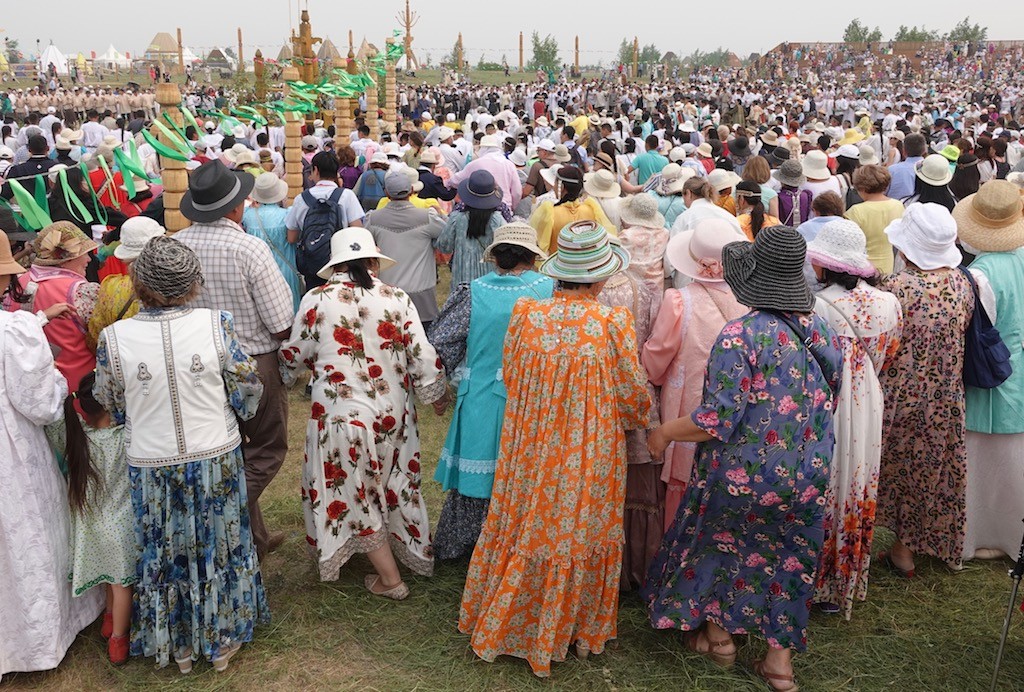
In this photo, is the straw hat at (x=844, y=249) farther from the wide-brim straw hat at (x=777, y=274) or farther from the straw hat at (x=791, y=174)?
the straw hat at (x=791, y=174)

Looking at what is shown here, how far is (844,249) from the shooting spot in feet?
10.9

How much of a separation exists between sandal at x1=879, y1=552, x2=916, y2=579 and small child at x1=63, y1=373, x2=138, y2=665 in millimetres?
3331

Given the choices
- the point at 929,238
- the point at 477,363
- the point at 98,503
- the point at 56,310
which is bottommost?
the point at 98,503

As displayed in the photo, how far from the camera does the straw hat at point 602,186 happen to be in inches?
258

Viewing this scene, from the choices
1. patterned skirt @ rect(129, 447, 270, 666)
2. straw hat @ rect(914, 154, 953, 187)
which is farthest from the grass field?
straw hat @ rect(914, 154, 953, 187)

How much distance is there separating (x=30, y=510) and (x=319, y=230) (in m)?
3.13

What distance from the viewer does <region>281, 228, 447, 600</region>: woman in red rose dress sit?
11.6ft

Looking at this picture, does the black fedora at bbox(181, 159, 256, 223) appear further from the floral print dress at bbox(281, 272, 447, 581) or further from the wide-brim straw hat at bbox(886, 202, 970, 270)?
the wide-brim straw hat at bbox(886, 202, 970, 270)

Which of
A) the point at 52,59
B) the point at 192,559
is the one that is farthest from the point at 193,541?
the point at 52,59

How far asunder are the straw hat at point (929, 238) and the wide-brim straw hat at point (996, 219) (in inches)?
12.1

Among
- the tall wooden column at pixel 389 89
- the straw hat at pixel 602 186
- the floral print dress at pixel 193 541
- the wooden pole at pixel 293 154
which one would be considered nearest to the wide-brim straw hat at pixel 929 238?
the floral print dress at pixel 193 541

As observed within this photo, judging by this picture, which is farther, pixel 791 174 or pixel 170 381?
pixel 791 174

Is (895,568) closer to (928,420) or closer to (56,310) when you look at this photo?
(928,420)

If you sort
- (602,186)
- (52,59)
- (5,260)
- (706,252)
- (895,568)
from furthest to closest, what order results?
1. (52,59)
2. (602,186)
3. (895,568)
4. (706,252)
5. (5,260)
